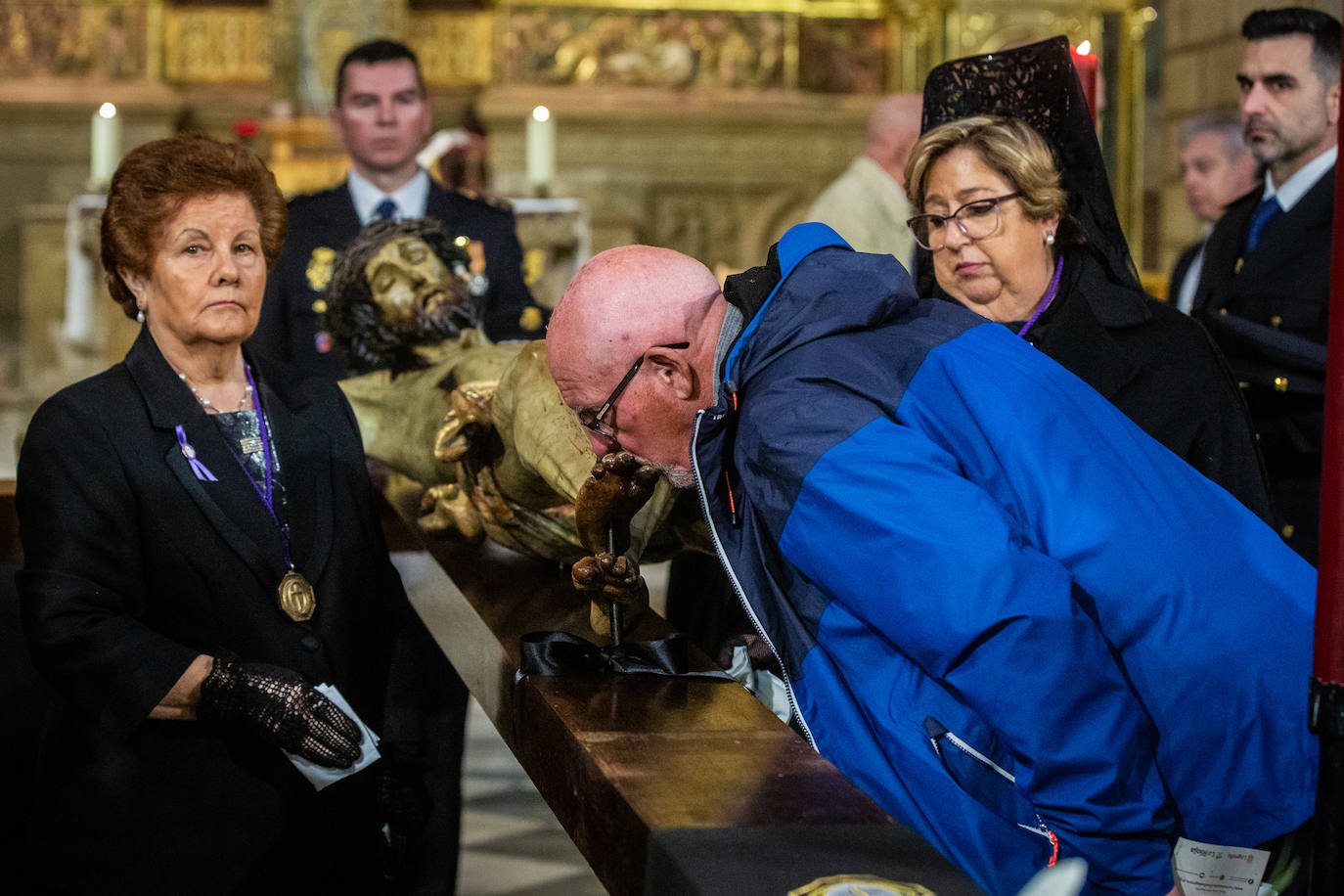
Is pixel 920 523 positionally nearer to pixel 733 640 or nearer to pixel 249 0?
pixel 733 640

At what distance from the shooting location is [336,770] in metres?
2.49

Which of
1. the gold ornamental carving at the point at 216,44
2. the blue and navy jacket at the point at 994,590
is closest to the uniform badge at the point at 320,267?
the blue and navy jacket at the point at 994,590

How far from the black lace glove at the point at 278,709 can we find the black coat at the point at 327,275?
1642 mm

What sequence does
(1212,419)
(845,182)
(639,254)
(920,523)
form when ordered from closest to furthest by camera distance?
1. (920,523)
2. (639,254)
3. (1212,419)
4. (845,182)

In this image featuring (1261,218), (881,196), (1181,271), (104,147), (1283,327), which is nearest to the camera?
(1283,327)

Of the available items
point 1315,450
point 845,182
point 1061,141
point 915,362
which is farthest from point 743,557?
point 845,182

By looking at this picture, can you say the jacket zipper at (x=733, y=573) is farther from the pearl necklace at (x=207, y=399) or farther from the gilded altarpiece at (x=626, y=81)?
the gilded altarpiece at (x=626, y=81)

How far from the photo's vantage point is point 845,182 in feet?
17.3

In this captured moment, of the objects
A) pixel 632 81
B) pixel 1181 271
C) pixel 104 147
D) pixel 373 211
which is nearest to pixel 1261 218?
pixel 1181 271

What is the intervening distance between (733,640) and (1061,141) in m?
1.13

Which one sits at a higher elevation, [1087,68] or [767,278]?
[1087,68]

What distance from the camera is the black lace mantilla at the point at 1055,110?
2.86m

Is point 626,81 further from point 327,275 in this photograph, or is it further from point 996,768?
point 996,768

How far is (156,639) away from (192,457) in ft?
1.05
